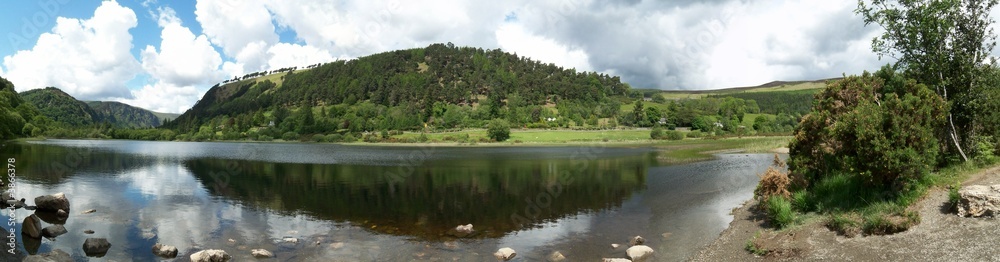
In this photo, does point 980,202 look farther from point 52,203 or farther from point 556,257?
point 52,203

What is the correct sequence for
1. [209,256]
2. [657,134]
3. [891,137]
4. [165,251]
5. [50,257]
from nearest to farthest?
[891,137], [50,257], [209,256], [165,251], [657,134]

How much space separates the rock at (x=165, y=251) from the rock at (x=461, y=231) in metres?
12.4

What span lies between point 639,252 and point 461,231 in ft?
31.2

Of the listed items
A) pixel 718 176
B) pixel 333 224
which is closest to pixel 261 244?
pixel 333 224

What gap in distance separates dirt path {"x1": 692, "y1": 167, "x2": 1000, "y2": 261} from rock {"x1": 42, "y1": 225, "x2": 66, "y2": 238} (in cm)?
3085

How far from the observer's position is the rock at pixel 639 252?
1903cm

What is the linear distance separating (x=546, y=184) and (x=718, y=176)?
18.0 m

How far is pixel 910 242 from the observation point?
1410cm

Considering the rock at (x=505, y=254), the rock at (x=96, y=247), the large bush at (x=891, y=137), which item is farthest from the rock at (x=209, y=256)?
the large bush at (x=891, y=137)

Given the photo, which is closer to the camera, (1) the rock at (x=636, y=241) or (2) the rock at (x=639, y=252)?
(2) the rock at (x=639, y=252)

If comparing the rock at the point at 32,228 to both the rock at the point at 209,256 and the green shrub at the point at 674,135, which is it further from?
the green shrub at the point at 674,135

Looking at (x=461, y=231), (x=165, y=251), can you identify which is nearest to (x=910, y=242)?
(x=461, y=231)

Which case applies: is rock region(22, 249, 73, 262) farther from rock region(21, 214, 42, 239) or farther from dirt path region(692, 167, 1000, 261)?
dirt path region(692, 167, 1000, 261)

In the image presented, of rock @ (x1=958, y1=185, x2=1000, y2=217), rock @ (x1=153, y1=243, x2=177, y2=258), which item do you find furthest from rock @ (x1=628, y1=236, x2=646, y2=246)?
rock @ (x1=153, y1=243, x2=177, y2=258)
